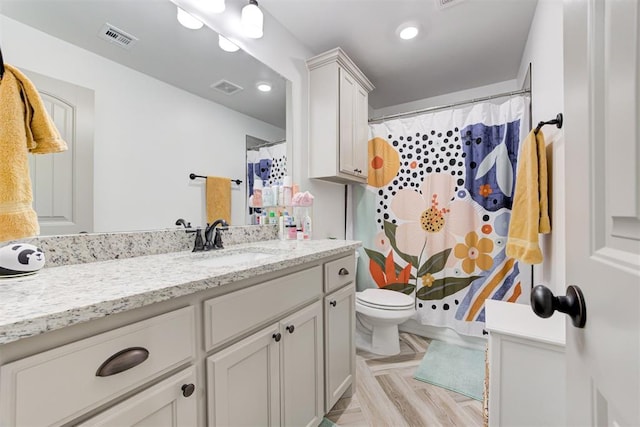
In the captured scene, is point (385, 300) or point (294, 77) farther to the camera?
point (385, 300)

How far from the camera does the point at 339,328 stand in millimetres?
1405

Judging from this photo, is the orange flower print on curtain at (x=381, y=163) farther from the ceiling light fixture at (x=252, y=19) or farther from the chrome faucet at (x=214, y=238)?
the chrome faucet at (x=214, y=238)

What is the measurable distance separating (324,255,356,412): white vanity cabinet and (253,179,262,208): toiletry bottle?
671 millimetres

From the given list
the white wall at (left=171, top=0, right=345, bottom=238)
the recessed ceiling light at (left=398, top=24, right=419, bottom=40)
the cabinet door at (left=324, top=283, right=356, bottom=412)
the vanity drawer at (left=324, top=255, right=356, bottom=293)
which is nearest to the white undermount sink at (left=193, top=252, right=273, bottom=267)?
the vanity drawer at (left=324, top=255, right=356, bottom=293)

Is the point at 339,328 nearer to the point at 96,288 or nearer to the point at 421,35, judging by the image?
the point at 96,288

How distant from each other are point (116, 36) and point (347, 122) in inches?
56.1

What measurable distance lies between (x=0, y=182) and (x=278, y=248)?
97cm

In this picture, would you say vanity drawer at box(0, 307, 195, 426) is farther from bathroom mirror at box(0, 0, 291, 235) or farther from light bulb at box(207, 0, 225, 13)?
light bulb at box(207, 0, 225, 13)

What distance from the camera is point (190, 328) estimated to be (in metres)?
0.71

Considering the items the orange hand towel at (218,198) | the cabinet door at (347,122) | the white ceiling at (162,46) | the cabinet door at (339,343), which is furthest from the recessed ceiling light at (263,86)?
the cabinet door at (339,343)

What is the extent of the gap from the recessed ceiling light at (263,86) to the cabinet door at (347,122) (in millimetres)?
525

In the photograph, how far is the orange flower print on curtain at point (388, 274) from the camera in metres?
2.38

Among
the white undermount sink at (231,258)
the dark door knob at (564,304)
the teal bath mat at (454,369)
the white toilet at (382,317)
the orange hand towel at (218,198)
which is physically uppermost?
the orange hand towel at (218,198)

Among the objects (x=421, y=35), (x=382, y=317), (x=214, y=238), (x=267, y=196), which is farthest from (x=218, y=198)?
(x=421, y=35)
